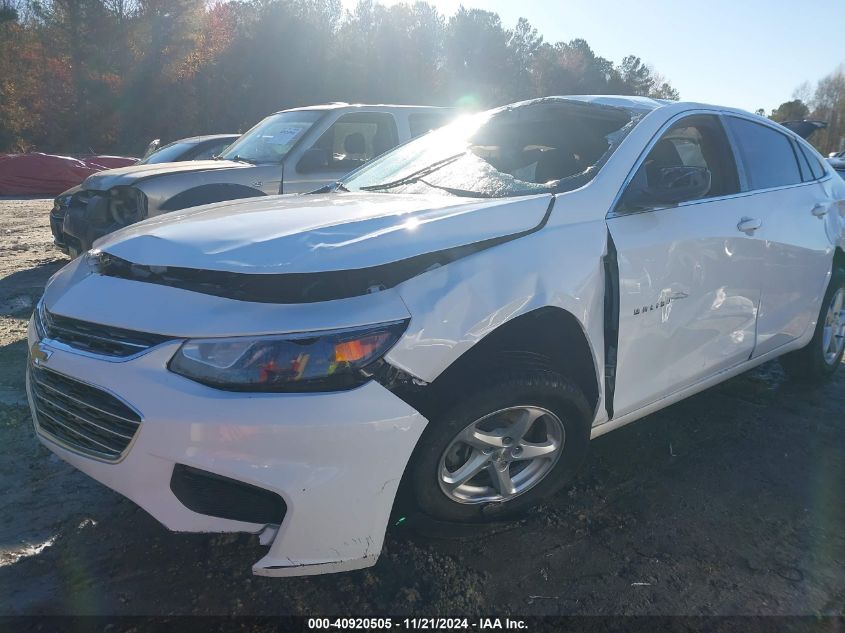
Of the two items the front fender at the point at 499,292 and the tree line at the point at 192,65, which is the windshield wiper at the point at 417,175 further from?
the tree line at the point at 192,65

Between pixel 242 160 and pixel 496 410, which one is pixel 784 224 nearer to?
pixel 496 410

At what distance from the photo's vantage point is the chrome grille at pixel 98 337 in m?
2.04

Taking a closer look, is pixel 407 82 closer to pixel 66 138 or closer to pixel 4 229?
pixel 66 138

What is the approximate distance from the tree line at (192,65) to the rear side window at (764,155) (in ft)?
108

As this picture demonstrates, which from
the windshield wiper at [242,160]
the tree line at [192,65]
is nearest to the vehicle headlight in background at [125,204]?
the windshield wiper at [242,160]

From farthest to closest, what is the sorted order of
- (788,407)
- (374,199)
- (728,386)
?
(728,386) → (788,407) → (374,199)

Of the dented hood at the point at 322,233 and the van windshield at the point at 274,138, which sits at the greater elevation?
the dented hood at the point at 322,233

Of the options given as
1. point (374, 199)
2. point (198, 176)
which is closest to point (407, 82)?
point (198, 176)

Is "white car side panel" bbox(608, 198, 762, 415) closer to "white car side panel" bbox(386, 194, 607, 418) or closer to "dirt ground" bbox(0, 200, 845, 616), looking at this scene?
"white car side panel" bbox(386, 194, 607, 418)

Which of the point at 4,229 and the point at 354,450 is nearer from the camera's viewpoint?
the point at 354,450

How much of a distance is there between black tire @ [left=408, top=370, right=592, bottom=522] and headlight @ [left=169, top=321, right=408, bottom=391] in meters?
0.38

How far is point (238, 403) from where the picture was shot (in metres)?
1.91

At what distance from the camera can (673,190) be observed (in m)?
2.76

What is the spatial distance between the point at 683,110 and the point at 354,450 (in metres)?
2.45
